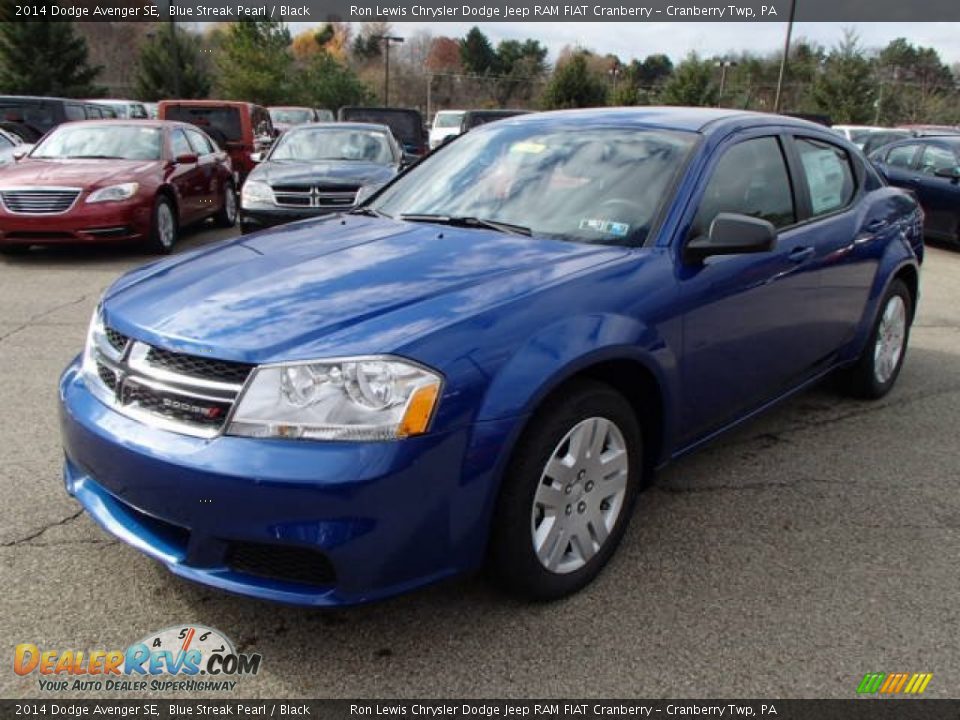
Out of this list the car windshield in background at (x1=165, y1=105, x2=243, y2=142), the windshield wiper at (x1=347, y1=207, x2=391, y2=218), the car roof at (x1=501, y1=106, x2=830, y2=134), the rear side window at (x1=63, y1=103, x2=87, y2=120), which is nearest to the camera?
the car roof at (x1=501, y1=106, x2=830, y2=134)

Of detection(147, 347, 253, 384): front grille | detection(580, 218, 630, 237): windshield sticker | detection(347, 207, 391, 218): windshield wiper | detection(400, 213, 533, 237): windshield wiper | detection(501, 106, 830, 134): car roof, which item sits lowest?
detection(147, 347, 253, 384): front grille

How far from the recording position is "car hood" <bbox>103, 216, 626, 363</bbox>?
233cm

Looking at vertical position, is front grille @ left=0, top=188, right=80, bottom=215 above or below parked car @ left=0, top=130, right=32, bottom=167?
below

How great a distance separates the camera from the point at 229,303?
2.55m

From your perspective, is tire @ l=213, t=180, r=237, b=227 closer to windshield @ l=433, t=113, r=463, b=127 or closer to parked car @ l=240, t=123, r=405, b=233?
parked car @ l=240, t=123, r=405, b=233

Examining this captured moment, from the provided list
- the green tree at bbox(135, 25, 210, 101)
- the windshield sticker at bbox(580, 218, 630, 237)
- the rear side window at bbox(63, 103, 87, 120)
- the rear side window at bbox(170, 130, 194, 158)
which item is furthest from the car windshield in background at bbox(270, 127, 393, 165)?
the green tree at bbox(135, 25, 210, 101)

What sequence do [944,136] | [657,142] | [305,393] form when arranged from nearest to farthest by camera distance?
[305,393], [657,142], [944,136]

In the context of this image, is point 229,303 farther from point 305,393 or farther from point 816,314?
point 816,314

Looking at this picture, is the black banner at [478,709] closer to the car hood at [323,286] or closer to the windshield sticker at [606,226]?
the car hood at [323,286]

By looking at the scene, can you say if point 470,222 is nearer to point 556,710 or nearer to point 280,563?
point 280,563

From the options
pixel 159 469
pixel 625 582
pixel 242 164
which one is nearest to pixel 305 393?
pixel 159 469

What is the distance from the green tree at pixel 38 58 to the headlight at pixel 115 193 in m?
32.1

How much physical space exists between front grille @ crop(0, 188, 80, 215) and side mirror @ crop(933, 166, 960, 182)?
1124 cm

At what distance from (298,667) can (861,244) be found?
3507 millimetres
